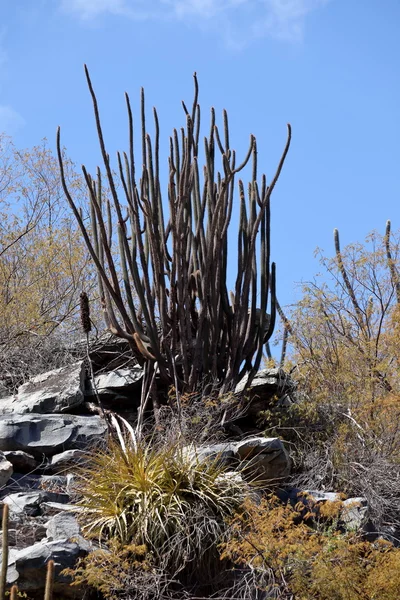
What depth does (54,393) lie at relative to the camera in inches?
Answer: 341

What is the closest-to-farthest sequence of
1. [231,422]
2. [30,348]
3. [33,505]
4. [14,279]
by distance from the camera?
1. [33,505]
2. [231,422]
3. [30,348]
4. [14,279]

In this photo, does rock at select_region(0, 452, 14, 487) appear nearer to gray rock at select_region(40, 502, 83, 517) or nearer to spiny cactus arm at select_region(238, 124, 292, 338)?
gray rock at select_region(40, 502, 83, 517)

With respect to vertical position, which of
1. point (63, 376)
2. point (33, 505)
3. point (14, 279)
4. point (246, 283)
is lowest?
point (33, 505)

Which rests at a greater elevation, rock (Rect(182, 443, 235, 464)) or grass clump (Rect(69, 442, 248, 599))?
rock (Rect(182, 443, 235, 464))

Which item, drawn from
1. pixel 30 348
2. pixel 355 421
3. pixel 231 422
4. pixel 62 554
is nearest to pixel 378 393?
pixel 355 421

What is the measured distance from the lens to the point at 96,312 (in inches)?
545

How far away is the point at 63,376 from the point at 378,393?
11.6 ft

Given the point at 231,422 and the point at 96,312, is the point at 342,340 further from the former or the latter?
the point at 96,312

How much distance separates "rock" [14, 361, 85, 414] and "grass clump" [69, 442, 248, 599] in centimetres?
190

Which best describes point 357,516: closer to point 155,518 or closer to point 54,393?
point 155,518

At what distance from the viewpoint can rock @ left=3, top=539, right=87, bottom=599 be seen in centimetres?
562

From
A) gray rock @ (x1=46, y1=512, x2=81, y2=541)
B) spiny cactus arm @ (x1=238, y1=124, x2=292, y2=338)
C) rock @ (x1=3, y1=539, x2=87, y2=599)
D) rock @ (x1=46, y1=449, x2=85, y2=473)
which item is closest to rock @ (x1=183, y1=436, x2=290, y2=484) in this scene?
rock @ (x1=46, y1=449, x2=85, y2=473)

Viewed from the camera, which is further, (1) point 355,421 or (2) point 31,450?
(1) point 355,421

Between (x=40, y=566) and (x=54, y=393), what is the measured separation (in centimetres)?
317
